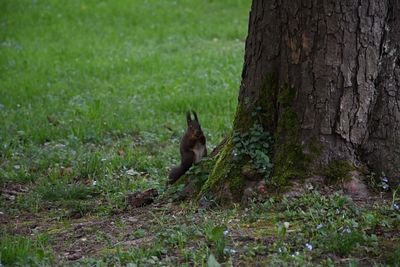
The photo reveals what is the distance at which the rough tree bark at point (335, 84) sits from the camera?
5637 millimetres

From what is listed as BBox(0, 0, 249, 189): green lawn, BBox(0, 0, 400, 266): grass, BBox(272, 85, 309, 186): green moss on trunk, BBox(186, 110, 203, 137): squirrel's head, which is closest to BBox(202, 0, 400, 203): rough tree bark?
BBox(272, 85, 309, 186): green moss on trunk

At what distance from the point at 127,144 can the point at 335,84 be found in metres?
4.31

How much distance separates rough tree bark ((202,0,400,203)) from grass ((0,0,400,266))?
39 centimetres

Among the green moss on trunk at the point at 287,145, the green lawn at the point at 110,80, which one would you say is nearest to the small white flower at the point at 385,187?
the green moss on trunk at the point at 287,145

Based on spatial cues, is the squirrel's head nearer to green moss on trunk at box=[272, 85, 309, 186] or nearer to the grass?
the grass

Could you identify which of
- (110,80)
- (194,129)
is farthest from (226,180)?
(110,80)

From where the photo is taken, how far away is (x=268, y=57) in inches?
236

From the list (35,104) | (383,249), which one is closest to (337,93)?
(383,249)

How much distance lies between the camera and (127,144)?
953 cm

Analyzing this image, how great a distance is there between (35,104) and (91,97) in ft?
3.00

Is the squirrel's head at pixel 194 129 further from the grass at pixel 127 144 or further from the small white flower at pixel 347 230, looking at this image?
the small white flower at pixel 347 230

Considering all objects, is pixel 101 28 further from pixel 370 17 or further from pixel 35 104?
pixel 370 17

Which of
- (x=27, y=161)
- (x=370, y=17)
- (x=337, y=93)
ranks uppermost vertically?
(x=370, y=17)

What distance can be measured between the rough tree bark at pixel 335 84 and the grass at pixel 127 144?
0.39 metres
